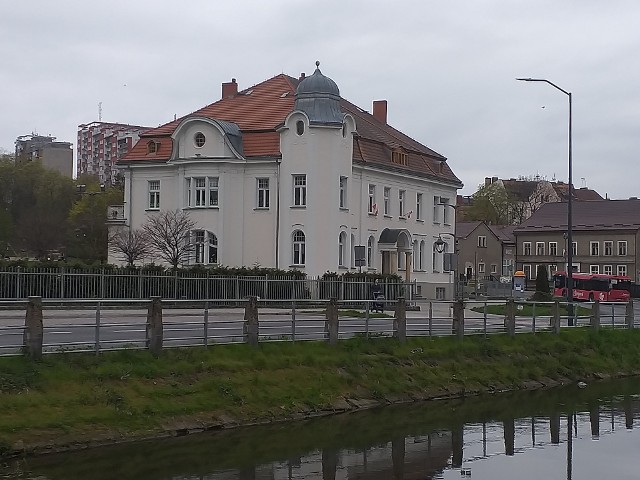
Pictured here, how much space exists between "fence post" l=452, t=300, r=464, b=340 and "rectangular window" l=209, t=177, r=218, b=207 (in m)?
28.5

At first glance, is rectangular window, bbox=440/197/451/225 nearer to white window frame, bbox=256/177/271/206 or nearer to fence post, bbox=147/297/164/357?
white window frame, bbox=256/177/271/206

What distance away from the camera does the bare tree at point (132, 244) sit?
Answer: 184 feet

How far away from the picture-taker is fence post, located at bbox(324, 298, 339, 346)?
26.9m

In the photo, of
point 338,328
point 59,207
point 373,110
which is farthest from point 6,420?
point 59,207

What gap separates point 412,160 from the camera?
2598 inches

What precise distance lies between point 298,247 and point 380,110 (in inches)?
758

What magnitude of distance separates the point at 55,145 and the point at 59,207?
7428 cm

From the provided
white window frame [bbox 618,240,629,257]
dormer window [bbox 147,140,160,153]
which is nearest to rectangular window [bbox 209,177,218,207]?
dormer window [bbox 147,140,160,153]

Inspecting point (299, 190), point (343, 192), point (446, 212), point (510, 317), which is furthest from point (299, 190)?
point (510, 317)

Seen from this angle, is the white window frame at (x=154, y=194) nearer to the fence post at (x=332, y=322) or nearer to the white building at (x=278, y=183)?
the white building at (x=278, y=183)

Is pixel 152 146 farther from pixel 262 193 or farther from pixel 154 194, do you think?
pixel 262 193

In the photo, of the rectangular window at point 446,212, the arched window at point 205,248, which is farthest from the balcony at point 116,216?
the rectangular window at point 446,212

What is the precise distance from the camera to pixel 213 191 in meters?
58.1

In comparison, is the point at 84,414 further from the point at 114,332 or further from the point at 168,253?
the point at 168,253
